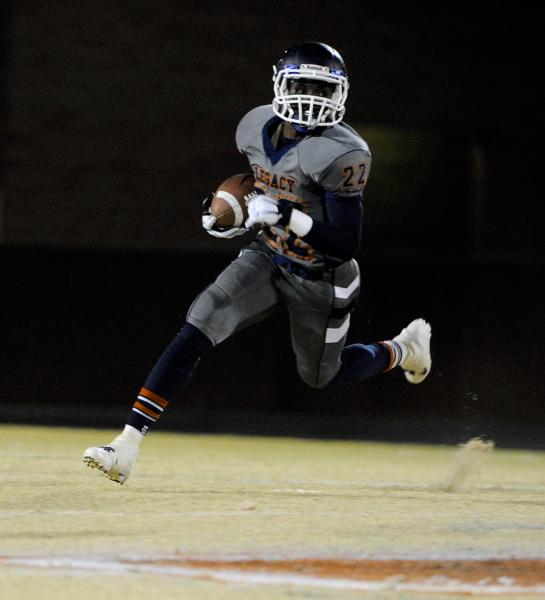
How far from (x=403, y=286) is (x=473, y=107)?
2.77 meters

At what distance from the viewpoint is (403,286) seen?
1123 centimetres

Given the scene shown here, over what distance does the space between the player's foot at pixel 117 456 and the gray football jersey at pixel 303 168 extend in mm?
1137

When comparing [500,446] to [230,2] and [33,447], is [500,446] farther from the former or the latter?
[230,2]

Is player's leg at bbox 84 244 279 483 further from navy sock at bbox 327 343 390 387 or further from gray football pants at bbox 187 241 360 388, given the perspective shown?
navy sock at bbox 327 343 390 387

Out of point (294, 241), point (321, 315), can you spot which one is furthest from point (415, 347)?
point (294, 241)

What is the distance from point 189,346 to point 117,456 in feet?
1.95

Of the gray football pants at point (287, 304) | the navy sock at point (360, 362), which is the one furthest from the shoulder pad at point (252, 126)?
the navy sock at point (360, 362)

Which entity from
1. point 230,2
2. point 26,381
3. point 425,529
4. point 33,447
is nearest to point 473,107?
point 230,2

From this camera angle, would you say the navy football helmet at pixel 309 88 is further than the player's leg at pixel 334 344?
No

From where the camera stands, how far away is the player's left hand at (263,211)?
622cm

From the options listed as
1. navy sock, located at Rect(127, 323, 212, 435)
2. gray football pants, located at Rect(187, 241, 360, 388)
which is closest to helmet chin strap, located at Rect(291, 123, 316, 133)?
gray football pants, located at Rect(187, 241, 360, 388)

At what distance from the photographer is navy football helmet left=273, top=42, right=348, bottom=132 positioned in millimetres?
6578

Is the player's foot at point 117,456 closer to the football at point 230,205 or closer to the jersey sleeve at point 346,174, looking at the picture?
the football at point 230,205

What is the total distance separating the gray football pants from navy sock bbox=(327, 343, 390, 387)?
0.46 ft
